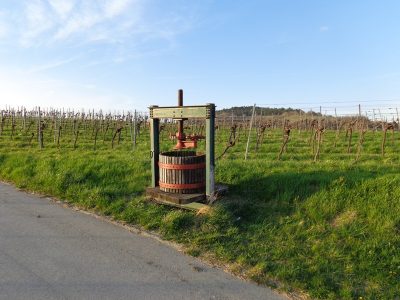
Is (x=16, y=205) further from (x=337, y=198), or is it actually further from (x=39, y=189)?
(x=337, y=198)

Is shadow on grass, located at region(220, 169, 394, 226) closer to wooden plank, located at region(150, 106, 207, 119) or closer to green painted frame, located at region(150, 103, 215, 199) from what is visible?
green painted frame, located at region(150, 103, 215, 199)

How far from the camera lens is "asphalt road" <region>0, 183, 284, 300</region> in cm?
382

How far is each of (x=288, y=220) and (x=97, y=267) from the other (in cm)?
294

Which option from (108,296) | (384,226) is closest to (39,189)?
(108,296)

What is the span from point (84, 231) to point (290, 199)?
11.5 feet

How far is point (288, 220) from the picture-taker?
5.68 meters

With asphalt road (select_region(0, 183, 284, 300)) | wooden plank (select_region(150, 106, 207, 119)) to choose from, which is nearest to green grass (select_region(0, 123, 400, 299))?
asphalt road (select_region(0, 183, 284, 300))

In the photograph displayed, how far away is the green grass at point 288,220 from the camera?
420 centimetres

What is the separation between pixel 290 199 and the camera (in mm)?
6348

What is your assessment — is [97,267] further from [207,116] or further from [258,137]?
[258,137]

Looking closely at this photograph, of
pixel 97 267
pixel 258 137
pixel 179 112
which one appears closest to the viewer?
pixel 97 267

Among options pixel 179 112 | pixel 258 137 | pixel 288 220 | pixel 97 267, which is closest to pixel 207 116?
pixel 179 112

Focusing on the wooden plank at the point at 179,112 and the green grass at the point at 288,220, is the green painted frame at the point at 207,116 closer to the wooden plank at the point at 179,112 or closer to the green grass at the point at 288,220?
the wooden plank at the point at 179,112

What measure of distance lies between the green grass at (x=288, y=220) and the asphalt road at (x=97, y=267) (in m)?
0.39
